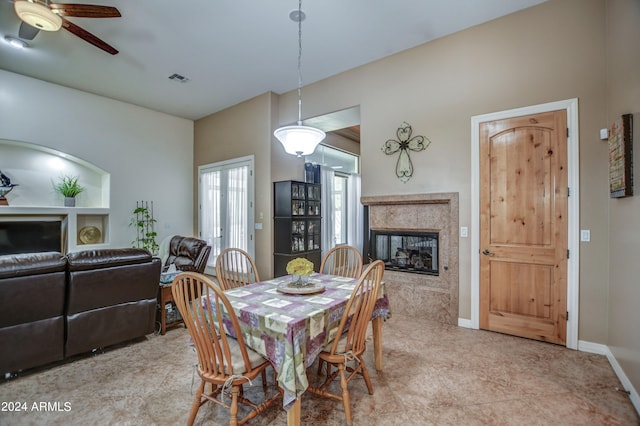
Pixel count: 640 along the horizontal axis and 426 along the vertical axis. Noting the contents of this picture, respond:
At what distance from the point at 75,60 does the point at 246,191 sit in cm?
297

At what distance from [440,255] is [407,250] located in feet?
1.53

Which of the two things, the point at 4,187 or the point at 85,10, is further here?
the point at 4,187

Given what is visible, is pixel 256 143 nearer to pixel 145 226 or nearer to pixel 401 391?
pixel 145 226

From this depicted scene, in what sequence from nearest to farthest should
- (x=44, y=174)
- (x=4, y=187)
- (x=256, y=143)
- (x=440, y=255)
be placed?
1. (x=440, y=255)
2. (x=4, y=187)
3. (x=44, y=174)
4. (x=256, y=143)

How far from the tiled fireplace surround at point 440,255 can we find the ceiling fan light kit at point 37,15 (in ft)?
11.9

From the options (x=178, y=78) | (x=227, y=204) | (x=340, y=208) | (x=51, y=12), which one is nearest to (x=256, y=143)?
(x=227, y=204)

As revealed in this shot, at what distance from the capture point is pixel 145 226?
227 inches

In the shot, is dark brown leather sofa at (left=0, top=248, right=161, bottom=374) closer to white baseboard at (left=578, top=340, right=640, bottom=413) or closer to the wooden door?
the wooden door

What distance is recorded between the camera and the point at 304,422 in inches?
72.7

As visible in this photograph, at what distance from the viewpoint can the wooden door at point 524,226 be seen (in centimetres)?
292

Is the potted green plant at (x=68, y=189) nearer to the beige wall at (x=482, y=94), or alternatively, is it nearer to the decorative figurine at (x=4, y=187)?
the decorative figurine at (x=4, y=187)

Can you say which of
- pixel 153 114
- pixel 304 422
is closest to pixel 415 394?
pixel 304 422

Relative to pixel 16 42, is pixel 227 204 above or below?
below

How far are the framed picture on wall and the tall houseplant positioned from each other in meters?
6.50
